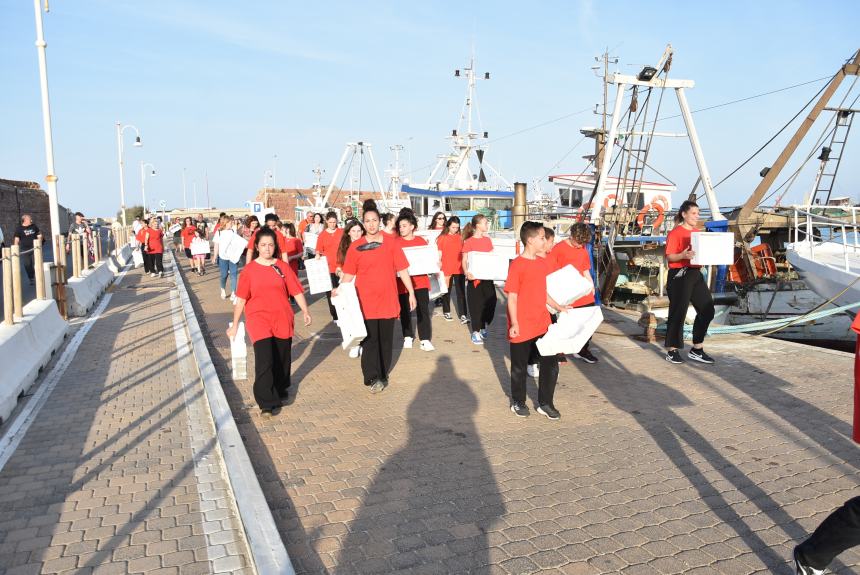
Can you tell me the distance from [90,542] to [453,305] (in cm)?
1017

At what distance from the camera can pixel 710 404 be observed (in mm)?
6266

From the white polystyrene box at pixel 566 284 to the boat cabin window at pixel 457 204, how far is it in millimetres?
17855

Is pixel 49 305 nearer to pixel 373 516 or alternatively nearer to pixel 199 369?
pixel 199 369

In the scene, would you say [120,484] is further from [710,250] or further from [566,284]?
[710,250]

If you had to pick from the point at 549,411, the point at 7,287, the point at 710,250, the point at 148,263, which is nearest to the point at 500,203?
the point at 148,263

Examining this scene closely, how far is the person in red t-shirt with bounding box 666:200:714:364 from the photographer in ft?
25.5

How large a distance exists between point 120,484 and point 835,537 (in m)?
4.09

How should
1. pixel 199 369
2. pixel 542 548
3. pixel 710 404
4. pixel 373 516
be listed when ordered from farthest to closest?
pixel 199 369 → pixel 710 404 → pixel 373 516 → pixel 542 548

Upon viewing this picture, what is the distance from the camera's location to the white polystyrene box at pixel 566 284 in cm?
628

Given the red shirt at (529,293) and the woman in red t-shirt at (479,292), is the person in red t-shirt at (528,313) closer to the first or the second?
the red shirt at (529,293)

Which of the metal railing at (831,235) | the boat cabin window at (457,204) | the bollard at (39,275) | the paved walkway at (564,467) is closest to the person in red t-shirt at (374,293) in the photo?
the paved walkway at (564,467)

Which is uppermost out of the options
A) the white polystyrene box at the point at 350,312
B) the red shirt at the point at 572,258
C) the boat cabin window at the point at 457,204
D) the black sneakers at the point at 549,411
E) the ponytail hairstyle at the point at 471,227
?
the boat cabin window at the point at 457,204

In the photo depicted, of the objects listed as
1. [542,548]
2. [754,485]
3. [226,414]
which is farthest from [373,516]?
[754,485]

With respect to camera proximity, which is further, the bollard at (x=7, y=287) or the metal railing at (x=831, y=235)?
the metal railing at (x=831, y=235)
